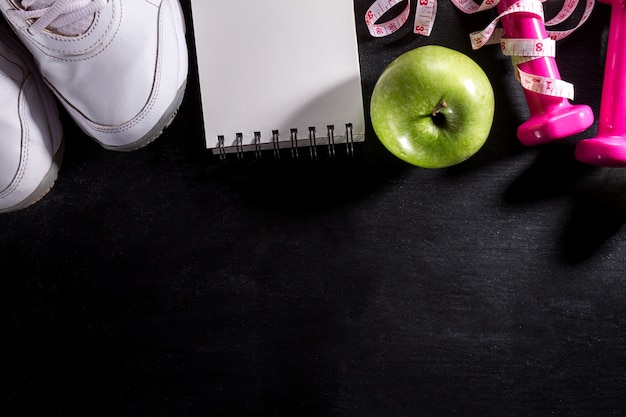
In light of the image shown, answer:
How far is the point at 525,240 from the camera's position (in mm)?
985

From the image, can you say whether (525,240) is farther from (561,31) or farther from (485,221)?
(561,31)

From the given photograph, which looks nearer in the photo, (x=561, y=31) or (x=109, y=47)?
(x=109, y=47)

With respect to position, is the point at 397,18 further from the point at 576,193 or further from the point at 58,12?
the point at 58,12

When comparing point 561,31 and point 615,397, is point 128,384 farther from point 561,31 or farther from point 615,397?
point 561,31

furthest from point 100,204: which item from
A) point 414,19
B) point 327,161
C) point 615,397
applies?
point 615,397

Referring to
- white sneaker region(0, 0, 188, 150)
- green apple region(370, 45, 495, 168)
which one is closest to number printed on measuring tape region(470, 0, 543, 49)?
green apple region(370, 45, 495, 168)

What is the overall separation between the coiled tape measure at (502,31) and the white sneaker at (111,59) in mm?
333

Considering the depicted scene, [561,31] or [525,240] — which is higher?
[561,31]

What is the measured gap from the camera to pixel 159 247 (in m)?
1.00

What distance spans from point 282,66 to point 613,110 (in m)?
0.51

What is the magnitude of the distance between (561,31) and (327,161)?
0.43 metres

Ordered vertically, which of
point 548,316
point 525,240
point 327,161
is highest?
point 327,161

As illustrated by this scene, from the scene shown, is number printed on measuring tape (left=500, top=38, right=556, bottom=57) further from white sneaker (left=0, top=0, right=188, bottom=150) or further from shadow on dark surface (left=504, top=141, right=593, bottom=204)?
white sneaker (left=0, top=0, right=188, bottom=150)

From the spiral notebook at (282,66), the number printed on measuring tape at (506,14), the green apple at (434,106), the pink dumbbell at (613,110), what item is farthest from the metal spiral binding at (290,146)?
the pink dumbbell at (613,110)
